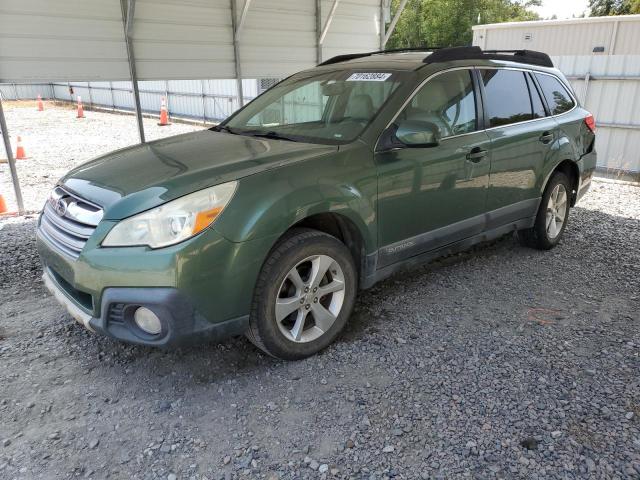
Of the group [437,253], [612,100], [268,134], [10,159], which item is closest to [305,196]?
[268,134]

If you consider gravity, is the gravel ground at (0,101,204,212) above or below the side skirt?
below

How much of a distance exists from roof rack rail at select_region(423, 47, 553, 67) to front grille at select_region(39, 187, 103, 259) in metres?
2.53

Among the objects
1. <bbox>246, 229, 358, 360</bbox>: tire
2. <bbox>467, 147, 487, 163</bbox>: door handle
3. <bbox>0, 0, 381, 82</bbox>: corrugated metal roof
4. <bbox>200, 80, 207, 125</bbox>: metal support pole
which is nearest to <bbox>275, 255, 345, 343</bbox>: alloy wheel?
<bbox>246, 229, 358, 360</bbox>: tire

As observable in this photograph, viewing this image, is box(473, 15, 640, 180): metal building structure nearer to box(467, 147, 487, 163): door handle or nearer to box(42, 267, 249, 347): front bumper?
box(467, 147, 487, 163): door handle

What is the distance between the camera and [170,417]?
2.68 meters

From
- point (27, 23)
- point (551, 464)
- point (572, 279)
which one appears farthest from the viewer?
point (27, 23)

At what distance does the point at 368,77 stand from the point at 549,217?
2.40 metres

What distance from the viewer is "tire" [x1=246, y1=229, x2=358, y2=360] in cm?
288

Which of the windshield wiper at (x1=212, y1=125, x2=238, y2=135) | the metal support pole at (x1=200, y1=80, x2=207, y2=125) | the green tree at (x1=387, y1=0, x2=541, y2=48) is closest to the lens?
the windshield wiper at (x1=212, y1=125, x2=238, y2=135)

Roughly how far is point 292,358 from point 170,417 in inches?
30.4

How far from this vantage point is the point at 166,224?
2602 mm

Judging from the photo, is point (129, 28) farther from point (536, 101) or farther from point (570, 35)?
point (570, 35)

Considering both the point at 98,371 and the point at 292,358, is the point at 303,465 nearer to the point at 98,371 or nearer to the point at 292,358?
the point at 292,358

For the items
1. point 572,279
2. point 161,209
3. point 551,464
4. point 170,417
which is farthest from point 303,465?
point 572,279
